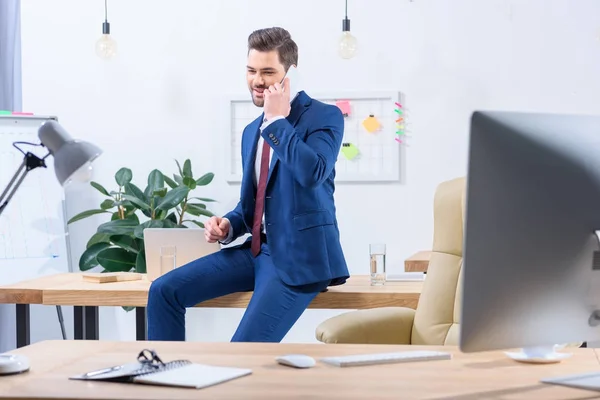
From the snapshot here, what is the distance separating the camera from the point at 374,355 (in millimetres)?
1434

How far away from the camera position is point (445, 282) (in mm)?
2555

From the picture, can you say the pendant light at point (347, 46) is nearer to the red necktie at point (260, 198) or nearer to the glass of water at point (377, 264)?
the glass of water at point (377, 264)

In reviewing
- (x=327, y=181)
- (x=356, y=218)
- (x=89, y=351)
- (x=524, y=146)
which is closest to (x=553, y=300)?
(x=524, y=146)

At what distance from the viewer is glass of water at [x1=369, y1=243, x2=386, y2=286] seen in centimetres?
298

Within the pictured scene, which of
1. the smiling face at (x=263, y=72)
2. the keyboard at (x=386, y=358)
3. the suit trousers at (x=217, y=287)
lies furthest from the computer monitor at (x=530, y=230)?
the smiling face at (x=263, y=72)

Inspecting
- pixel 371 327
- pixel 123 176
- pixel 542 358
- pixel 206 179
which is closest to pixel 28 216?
pixel 123 176

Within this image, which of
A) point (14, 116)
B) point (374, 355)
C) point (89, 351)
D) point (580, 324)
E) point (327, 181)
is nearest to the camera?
point (580, 324)

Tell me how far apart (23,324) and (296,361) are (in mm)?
2026

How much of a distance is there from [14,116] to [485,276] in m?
3.54

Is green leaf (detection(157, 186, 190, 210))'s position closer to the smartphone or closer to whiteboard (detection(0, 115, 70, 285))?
whiteboard (detection(0, 115, 70, 285))

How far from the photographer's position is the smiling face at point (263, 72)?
2.74m

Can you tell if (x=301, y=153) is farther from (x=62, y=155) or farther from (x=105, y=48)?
(x=105, y=48)

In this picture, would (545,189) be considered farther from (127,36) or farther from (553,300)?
(127,36)

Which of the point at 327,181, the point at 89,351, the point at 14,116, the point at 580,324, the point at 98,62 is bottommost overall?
the point at 89,351
